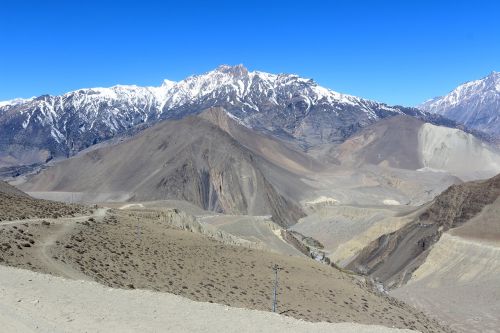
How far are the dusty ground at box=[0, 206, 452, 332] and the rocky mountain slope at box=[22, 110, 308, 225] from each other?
98.0m

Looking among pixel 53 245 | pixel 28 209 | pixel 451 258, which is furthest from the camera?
pixel 451 258

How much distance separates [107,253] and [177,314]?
15.9m

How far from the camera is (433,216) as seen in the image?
96.3 meters

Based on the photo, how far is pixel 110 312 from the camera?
1992 centimetres

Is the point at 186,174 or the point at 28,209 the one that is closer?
A: the point at 28,209

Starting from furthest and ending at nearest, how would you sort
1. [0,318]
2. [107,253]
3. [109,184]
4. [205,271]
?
[109,184] → [205,271] → [107,253] → [0,318]

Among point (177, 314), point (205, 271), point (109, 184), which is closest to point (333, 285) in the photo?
point (205, 271)

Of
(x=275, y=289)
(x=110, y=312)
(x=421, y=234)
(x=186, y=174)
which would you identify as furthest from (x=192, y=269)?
(x=186, y=174)

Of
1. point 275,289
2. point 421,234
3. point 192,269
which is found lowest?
point 275,289

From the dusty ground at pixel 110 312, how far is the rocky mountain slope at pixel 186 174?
121023mm

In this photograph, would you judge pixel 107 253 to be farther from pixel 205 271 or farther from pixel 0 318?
pixel 0 318

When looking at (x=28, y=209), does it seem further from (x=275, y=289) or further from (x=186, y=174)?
(x=186, y=174)

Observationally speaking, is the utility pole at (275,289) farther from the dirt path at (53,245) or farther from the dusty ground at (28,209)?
the dusty ground at (28,209)

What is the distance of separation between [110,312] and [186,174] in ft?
439
